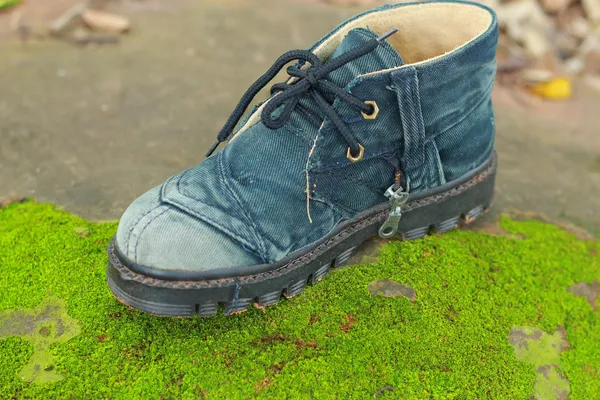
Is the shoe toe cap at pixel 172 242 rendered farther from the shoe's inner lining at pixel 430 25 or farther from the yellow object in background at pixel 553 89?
the yellow object in background at pixel 553 89

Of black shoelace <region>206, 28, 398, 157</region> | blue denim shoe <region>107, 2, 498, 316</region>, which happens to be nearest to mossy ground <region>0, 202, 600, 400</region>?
blue denim shoe <region>107, 2, 498, 316</region>

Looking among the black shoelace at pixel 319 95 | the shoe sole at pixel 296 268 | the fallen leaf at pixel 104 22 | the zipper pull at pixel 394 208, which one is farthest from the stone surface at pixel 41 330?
the fallen leaf at pixel 104 22

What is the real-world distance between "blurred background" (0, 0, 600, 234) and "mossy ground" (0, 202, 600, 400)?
0.40 m

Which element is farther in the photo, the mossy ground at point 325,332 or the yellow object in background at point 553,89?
the yellow object in background at point 553,89

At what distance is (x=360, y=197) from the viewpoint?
79.4 inches

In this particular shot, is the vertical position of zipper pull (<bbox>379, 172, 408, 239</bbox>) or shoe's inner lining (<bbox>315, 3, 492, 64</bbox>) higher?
shoe's inner lining (<bbox>315, 3, 492, 64</bbox>)

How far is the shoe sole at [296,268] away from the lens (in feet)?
5.52

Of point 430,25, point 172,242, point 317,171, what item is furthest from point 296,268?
point 430,25

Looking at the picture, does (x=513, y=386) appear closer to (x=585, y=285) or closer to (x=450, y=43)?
(x=585, y=285)

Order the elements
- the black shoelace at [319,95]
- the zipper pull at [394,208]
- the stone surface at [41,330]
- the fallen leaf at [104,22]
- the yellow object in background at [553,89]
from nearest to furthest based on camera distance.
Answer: the stone surface at [41,330] → the black shoelace at [319,95] → the zipper pull at [394,208] → the fallen leaf at [104,22] → the yellow object in background at [553,89]

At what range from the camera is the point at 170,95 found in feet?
10.8

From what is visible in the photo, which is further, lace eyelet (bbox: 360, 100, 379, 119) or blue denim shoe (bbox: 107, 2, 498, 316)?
lace eyelet (bbox: 360, 100, 379, 119)

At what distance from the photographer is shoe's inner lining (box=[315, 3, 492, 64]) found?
6.88 ft

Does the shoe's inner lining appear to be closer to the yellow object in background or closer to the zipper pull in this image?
the zipper pull
